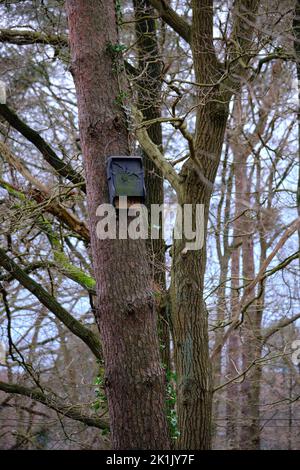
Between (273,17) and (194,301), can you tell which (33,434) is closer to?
(194,301)

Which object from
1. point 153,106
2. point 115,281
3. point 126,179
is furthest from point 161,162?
point 115,281

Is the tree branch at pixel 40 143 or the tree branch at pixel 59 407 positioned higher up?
the tree branch at pixel 40 143

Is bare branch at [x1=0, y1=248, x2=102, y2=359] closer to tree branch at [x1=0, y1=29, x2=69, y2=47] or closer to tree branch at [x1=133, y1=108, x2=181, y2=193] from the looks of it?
tree branch at [x1=133, y1=108, x2=181, y2=193]

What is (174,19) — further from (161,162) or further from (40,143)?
(40,143)

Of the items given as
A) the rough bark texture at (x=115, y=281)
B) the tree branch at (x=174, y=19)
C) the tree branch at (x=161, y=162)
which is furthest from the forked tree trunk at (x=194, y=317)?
the rough bark texture at (x=115, y=281)

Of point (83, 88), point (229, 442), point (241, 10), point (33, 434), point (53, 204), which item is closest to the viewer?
point (83, 88)

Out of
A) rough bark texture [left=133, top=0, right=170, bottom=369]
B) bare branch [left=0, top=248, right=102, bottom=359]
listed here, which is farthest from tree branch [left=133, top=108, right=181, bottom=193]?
bare branch [left=0, top=248, right=102, bottom=359]

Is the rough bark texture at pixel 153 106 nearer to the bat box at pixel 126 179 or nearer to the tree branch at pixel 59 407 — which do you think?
the tree branch at pixel 59 407

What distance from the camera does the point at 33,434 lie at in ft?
35.6

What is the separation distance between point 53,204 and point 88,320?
4875mm

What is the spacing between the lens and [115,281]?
12.8 feet

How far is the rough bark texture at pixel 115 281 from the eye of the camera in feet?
12.5
